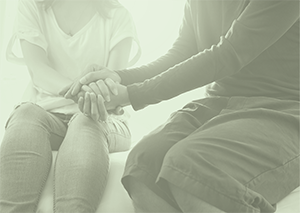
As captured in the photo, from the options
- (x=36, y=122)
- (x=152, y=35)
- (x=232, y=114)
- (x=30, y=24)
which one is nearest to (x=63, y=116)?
(x=36, y=122)

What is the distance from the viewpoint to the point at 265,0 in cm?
87

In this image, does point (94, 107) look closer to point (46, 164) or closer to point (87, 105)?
point (87, 105)

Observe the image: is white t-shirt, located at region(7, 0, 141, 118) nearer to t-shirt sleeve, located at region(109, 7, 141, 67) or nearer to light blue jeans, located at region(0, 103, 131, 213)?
t-shirt sleeve, located at region(109, 7, 141, 67)

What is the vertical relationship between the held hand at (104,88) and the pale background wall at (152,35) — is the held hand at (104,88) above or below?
above

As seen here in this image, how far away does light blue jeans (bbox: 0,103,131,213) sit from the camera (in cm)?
87

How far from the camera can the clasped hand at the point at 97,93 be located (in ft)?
3.18

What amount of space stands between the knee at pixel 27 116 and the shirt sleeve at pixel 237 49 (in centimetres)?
37

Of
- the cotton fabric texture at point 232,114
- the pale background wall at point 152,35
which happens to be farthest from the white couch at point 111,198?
the pale background wall at point 152,35

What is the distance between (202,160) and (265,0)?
1.50 ft

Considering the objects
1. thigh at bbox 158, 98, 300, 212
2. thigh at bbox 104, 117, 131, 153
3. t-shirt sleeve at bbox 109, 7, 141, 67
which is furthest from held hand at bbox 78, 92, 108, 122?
t-shirt sleeve at bbox 109, 7, 141, 67

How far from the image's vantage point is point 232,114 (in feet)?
2.77

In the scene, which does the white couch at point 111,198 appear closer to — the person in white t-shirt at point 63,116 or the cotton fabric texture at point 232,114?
the person in white t-shirt at point 63,116

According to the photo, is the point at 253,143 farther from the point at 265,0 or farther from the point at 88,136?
the point at 88,136

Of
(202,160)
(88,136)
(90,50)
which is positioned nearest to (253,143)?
(202,160)
